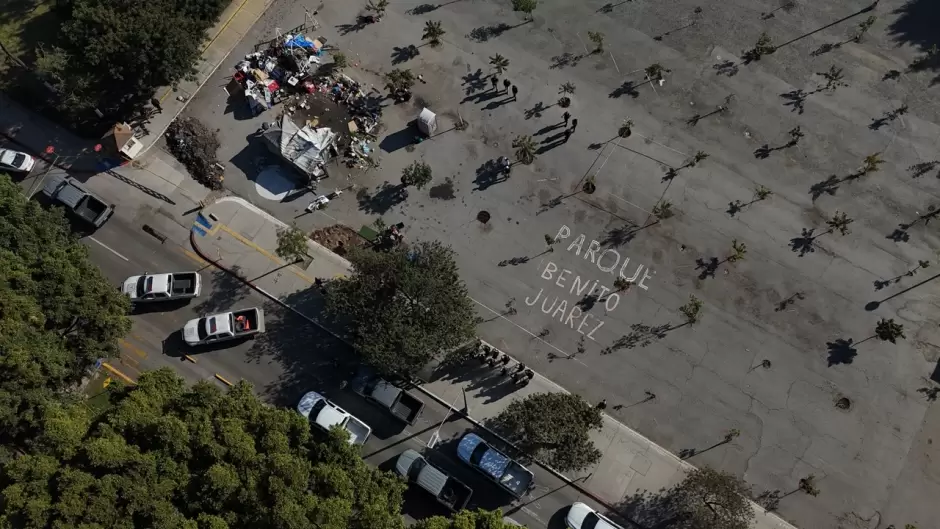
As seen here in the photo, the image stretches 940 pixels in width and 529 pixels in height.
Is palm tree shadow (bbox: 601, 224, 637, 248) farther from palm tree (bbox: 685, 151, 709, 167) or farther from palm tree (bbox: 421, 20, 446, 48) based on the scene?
palm tree (bbox: 421, 20, 446, 48)

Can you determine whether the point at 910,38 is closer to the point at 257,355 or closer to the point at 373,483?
the point at 373,483

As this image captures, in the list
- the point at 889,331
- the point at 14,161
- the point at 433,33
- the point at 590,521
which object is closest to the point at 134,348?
the point at 14,161

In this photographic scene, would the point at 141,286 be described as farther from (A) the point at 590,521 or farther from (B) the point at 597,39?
(B) the point at 597,39

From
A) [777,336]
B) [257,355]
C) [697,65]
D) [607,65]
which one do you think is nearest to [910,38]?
[697,65]

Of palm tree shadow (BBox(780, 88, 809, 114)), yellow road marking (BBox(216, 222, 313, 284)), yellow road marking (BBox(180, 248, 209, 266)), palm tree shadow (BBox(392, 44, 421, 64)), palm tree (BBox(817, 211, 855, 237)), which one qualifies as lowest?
yellow road marking (BBox(180, 248, 209, 266))

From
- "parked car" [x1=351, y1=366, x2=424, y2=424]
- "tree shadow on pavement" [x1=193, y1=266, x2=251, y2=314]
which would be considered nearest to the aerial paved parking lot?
"tree shadow on pavement" [x1=193, y1=266, x2=251, y2=314]
